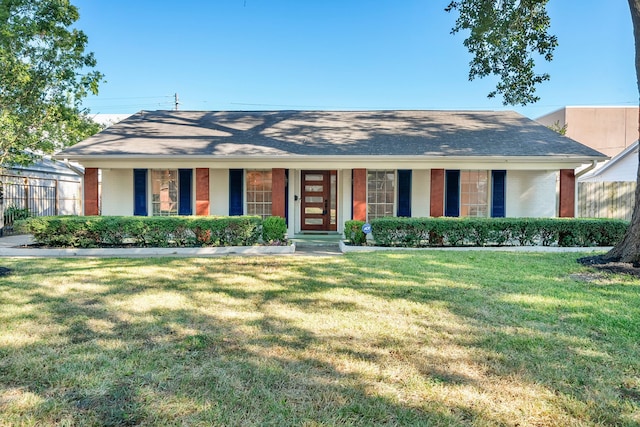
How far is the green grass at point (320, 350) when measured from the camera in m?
2.33

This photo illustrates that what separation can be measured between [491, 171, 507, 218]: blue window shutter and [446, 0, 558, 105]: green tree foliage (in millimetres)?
2287

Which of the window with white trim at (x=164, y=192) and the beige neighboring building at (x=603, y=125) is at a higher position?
the beige neighboring building at (x=603, y=125)

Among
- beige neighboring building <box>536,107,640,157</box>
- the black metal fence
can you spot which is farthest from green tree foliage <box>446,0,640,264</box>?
beige neighboring building <box>536,107,640,157</box>

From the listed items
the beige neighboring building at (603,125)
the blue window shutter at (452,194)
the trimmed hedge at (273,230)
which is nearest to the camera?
the trimmed hedge at (273,230)

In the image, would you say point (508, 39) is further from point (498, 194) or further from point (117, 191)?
point (117, 191)

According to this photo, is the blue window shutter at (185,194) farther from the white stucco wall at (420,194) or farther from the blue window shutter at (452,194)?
the blue window shutter at (452,194)

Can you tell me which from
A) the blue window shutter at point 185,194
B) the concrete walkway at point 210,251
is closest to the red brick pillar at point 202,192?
the blue window shutter at point 185,194

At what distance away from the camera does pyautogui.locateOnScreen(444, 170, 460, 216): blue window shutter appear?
460 inches

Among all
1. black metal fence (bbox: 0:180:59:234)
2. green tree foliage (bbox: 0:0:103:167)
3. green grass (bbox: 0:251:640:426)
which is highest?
green tree foliage (bbox: 0:0:103:167)

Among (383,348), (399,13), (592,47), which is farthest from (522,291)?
(592,47)

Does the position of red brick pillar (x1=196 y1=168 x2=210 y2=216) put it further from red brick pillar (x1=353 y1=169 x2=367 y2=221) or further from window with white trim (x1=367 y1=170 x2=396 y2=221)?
window with white trim (x1=367 y1=170 x2=396 y2=221)

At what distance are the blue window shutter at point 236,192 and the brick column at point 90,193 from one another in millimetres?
3943

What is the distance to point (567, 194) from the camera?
1068 centimetres

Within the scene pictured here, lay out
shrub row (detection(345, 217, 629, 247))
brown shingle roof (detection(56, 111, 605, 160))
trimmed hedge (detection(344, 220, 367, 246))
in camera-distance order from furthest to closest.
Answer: brown shingle roof (detection(56, 111, 605, 160))
trimmed hedge (detection(344, 220, 367, 246))
shrub row (detection(345, 217, 629, 247))
